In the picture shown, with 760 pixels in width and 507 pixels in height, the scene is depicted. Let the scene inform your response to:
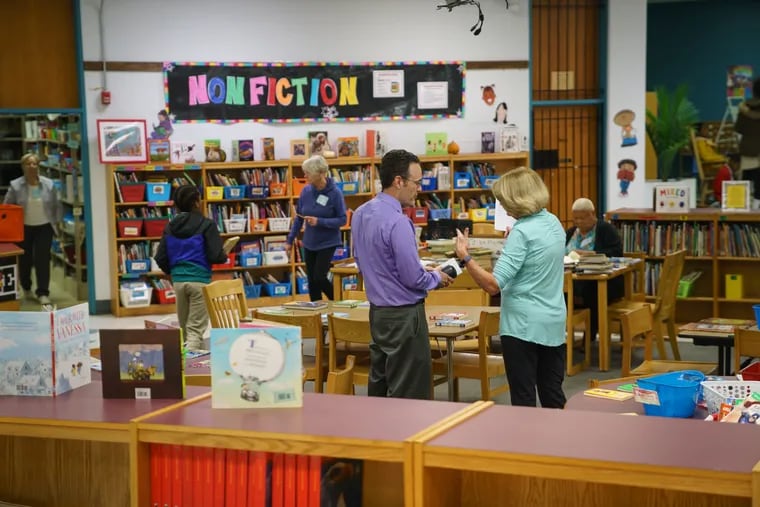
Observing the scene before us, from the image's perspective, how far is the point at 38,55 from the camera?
11.8 metres

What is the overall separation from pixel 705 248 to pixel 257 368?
25.1 ft

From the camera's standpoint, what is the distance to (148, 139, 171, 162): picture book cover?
11859mm

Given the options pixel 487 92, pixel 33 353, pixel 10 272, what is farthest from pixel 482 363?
pixel 487 92

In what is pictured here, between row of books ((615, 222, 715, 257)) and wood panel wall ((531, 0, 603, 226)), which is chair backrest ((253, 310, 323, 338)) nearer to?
row of books ((615, 222, 715, 257))

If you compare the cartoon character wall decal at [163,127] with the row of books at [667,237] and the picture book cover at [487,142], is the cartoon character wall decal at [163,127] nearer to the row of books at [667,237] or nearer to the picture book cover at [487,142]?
the picture book cover at [487,142]

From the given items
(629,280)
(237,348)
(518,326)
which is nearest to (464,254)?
(518,326)

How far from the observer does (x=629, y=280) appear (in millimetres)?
9594

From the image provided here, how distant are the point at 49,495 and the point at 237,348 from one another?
1.11 m

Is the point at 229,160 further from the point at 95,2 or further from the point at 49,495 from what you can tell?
the point at 49,495

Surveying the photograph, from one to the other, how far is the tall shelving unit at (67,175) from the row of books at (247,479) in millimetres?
9158

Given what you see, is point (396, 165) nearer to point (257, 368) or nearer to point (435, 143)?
point (257, 368)

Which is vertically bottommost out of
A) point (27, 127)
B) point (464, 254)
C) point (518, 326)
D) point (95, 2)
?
point (518, 326)

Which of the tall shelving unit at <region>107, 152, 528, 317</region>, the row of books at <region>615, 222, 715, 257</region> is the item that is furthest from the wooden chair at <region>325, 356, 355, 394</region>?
the tall shelving unit at <region>107, 152, 528, 317</region>

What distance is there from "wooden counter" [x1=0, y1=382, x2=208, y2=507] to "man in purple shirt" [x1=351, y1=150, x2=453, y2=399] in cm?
181
